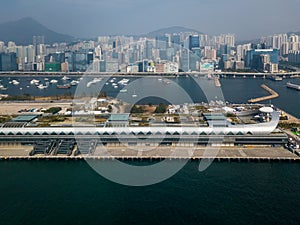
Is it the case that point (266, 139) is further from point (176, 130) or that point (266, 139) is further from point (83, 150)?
point (83, 150)

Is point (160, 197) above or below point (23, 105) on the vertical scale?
below

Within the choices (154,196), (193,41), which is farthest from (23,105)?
(193,41)

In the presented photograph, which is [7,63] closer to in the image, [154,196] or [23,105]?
[23,105]

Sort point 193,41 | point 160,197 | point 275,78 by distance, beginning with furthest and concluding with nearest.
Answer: point 193,41 < point 275,78 < point 160,197

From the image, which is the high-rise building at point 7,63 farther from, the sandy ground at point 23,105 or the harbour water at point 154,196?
the harbour water at point 154,196

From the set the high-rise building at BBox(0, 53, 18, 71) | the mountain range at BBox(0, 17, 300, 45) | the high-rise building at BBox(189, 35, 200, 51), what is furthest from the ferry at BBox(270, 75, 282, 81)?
the mountain range at BBox(0, 17, 300, 45)

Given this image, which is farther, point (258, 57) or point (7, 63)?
point (7, 63)

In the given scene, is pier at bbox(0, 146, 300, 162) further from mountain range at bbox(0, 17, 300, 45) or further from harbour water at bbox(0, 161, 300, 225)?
mountain range at bbox(0, 17, 300, 45)

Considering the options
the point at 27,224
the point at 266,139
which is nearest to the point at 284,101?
the point at 266,139
